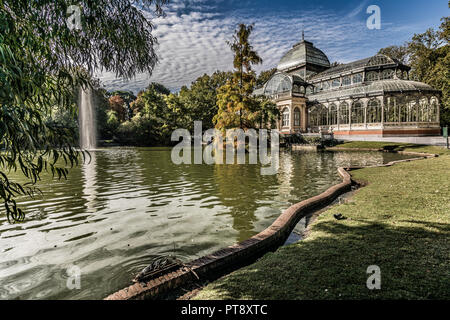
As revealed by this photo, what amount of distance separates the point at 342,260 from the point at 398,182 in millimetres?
6781

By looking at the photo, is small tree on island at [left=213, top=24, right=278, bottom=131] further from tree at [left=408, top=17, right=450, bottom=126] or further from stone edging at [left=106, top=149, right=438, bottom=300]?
tree at [left=408, top=17, right=450, bottom=126]

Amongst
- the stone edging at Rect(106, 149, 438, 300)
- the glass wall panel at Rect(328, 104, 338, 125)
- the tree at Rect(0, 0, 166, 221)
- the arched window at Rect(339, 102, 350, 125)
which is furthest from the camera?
A: the glass wall panel at Rect(328, 104, 338, 125)

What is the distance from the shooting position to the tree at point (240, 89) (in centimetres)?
2297

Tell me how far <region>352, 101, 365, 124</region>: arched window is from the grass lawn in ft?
107

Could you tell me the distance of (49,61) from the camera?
3223 mm

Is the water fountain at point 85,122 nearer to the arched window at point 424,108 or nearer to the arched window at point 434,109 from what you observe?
the arched window at point 424,108

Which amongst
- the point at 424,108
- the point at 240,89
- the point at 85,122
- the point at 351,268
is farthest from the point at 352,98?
the point at 85,122

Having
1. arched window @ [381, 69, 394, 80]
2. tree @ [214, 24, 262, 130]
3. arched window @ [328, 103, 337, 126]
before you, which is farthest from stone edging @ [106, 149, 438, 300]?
arched window @ [381, 69, 394, 80]

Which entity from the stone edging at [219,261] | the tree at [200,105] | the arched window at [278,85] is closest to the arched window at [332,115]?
the arched window at [278,85]

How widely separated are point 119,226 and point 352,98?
36.0m

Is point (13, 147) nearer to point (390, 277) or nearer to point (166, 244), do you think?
point (166, 244)

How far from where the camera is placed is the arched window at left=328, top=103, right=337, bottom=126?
3719 centimetres

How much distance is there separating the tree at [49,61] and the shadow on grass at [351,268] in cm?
240

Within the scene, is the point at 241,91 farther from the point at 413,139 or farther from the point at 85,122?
the point at 85,122
